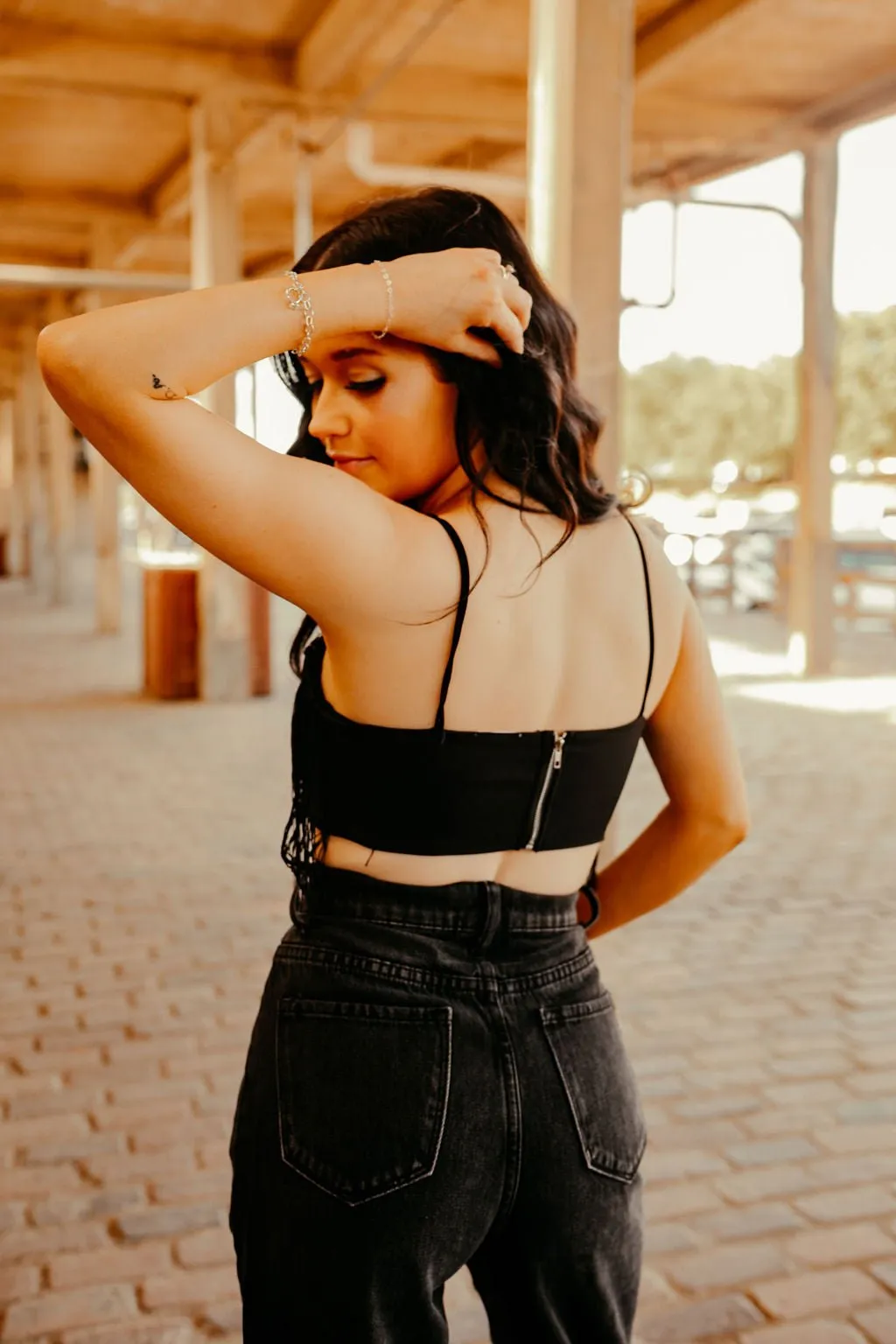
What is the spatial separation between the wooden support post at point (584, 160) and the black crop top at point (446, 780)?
373cm

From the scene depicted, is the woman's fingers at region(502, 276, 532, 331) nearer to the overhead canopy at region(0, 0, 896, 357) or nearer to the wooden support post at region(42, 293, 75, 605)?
the overhead canopy at region(0, 0, 896, 357)

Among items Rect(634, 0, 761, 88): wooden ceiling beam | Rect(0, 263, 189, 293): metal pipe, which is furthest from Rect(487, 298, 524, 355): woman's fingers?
Rect(0, 263, 189, 293): metal pipe

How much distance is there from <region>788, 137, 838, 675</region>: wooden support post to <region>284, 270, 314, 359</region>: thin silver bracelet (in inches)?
459

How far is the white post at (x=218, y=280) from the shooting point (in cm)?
1059

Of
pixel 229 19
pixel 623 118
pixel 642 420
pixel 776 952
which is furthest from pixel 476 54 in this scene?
pixel 642 420

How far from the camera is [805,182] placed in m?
12.1

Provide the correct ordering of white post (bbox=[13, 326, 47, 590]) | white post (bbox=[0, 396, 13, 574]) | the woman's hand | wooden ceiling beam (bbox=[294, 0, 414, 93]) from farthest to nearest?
1. white post (bbox=[0, 396, 13, 574])
2. white post (bbox=[13, 326, 47, 590])
3. wooden ceiling beam (bbox=[294, 0, 414, 93])
4. the woman's hand

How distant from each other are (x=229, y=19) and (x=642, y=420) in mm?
47249

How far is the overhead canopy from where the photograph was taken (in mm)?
9055

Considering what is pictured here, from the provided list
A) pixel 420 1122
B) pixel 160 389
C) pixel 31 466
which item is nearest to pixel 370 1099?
pixel 420 1122

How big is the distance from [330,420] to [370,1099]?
0.67 metres

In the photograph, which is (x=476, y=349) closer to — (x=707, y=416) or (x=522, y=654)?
(x=522, y=654)

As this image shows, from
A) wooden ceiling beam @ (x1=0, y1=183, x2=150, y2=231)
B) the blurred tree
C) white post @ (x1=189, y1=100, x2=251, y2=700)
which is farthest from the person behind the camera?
the blurred tree

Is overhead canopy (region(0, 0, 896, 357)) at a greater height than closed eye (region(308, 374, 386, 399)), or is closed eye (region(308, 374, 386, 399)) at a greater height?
overhead canopy (region(0, 0, 896, 357))
